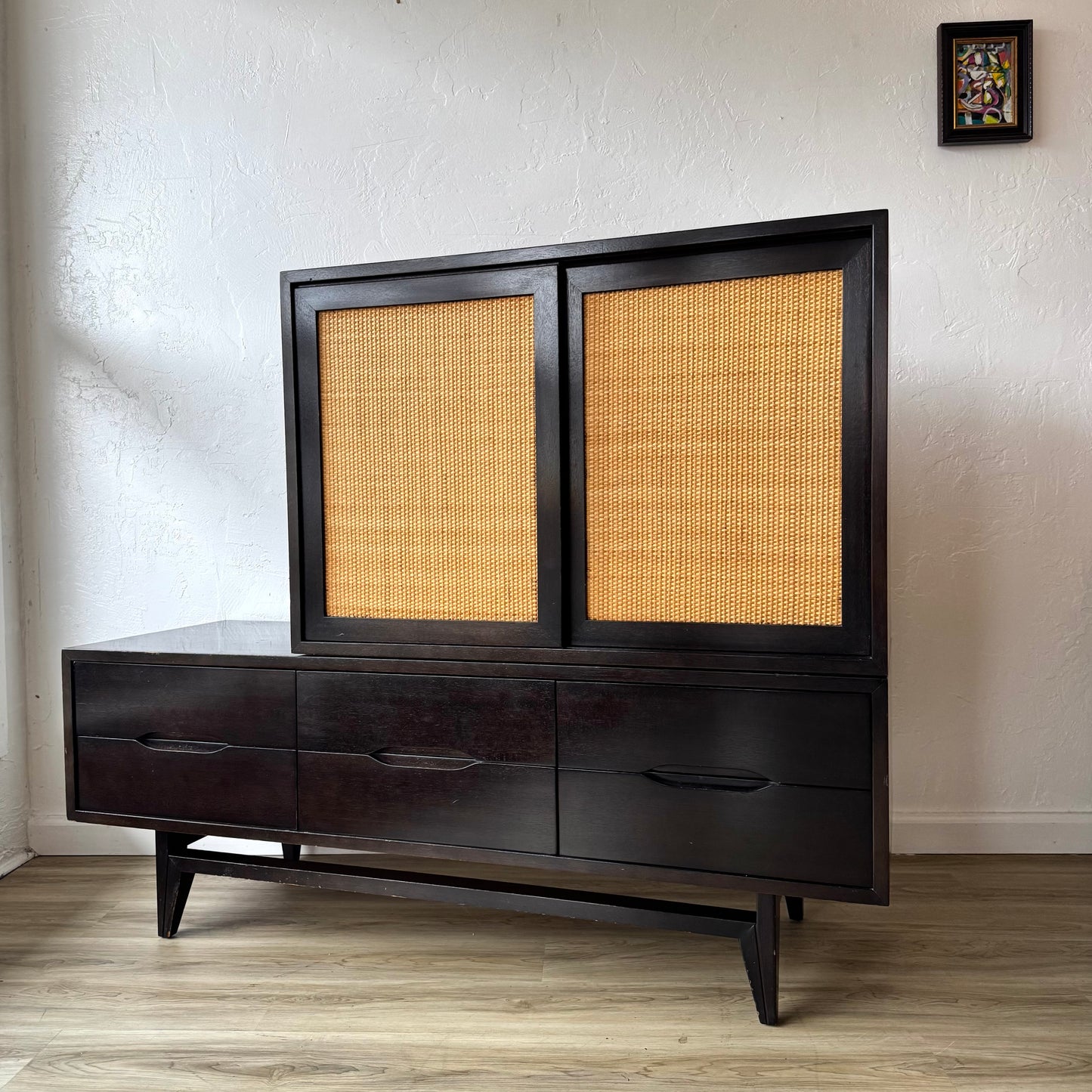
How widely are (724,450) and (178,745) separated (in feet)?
3.87

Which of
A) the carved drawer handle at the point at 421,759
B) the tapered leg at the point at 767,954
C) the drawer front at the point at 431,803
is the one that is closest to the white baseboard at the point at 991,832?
the drawer front at the point at 431,803

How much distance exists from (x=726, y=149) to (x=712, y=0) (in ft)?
1.15

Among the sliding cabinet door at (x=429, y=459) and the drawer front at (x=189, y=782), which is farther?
the drawer front at (x=189, y=782)

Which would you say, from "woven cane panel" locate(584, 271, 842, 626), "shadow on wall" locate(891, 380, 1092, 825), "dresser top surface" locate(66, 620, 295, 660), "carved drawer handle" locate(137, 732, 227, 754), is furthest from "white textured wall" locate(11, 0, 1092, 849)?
"woven cane panel" locate(584, 271, 842, 626)

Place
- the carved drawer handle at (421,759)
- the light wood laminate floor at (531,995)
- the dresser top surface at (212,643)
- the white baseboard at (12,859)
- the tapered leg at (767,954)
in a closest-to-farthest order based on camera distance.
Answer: the light wood laminate floor at (531,995), the tapered leg at (767,954), the carved drawer handle at (421,759), the dresser top surface at (212,643), the white baseboard at (12,859)

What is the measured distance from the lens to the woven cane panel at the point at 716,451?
1365 millimetres

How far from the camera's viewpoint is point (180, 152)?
2.22 m

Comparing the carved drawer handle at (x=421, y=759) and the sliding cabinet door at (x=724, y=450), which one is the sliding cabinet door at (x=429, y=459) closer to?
the sliding cabinet door at (x=724, y=450)

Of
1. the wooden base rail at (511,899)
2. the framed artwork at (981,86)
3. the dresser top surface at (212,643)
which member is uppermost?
the framed artwork at (981,86)

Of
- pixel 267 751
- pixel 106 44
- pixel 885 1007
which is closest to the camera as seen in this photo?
pixel 885 1007

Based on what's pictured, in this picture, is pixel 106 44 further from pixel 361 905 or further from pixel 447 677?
pixel 361 905

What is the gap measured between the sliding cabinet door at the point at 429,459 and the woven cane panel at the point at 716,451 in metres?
0.10

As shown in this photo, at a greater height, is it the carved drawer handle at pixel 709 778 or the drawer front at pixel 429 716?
the drawer front at pixel 429 716

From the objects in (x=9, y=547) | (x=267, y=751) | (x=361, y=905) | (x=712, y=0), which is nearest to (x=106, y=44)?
(x=9, y=547)
